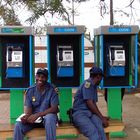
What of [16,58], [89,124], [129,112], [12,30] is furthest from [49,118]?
[129,112]

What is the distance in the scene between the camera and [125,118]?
10.9 m

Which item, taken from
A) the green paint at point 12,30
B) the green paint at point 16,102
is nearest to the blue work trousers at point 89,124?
the green paint at point 16,102

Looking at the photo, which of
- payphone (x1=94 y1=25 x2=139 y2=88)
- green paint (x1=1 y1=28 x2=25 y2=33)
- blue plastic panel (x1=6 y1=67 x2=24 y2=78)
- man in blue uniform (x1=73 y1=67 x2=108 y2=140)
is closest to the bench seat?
man in blue uniform (x1=73 y1=67 x2=108 y2=140)

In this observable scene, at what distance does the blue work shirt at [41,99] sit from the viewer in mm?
6836

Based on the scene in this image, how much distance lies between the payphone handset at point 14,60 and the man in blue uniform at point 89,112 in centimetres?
155

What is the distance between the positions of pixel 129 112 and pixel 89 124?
5.48 m

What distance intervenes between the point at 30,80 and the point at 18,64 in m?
0.33

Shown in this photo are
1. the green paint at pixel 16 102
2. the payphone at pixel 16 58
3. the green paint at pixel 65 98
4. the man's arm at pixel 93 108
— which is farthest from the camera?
the green paint at pixel 65 98

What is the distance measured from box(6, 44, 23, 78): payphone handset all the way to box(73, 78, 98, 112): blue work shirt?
1.55 meters

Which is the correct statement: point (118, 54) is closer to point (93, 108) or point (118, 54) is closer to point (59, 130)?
point (93, 108)

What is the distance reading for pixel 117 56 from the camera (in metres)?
8.25

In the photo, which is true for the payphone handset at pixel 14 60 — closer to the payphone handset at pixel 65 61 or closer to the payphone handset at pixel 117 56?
the payphone handset at pixel 65 61

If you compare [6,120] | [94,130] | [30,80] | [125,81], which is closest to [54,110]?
[94,130]

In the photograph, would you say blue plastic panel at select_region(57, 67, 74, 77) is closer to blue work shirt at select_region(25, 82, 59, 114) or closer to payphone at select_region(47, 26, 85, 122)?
payphone at select_region(47, 26, 85, 122)
